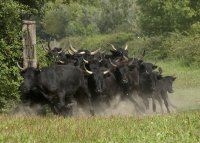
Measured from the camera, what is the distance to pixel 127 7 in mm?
71562

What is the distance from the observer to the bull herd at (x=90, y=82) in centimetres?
1602

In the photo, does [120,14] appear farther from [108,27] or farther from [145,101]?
[145,101]

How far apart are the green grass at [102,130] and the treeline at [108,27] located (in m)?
3.65

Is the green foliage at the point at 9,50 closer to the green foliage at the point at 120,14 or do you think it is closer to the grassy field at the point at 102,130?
the grassy field at the point at 102,130

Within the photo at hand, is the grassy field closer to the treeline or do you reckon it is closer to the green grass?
the green grass

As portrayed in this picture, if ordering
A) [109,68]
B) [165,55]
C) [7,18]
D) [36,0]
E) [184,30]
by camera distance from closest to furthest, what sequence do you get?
[7,18]
[36,0]
[109,68]
[165,55]
[184,30]

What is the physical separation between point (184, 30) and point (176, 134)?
39129 mm

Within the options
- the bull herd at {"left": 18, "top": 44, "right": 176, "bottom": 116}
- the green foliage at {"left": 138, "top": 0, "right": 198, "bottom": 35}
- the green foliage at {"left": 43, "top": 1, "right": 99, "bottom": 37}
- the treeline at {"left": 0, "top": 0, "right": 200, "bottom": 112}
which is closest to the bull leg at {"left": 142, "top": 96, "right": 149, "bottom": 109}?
the bull herd at {"left": 18, "top": 44, "right": 176, "bottom": 116}

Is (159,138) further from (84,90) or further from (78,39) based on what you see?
(78,39)

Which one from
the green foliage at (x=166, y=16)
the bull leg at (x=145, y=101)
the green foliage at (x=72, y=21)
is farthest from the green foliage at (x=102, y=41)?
the bull leg at (x=145, y=101)

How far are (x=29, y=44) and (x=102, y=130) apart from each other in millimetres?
6351

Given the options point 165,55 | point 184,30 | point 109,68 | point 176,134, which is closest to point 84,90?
point 109,68

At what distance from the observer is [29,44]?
1670cm

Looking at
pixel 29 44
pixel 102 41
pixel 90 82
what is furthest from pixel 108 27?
pixel 29 44
